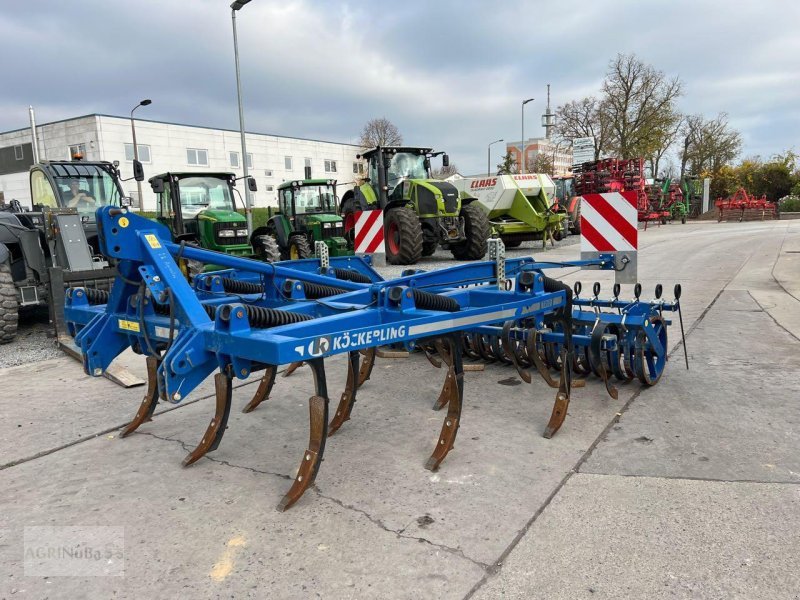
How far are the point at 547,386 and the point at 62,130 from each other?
34692mm

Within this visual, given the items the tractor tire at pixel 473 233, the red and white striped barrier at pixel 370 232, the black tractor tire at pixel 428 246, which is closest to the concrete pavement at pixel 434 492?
the red and white striped barrier at pixel 370 232

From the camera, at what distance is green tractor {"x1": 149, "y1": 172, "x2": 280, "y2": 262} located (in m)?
10.2

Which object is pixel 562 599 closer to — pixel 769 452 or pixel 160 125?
pixel 769 452

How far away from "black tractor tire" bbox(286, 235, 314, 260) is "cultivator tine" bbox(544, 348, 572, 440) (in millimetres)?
8848

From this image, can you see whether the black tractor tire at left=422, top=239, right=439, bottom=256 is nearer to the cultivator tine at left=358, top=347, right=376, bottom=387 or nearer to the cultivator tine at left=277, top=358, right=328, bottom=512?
the cultivator tine at left=358, top=347, right=376, bottom=387

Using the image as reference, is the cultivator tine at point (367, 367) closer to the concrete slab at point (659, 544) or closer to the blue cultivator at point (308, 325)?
the blue cultivator at point (308, 325)

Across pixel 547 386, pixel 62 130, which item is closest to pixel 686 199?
pixel 547 386

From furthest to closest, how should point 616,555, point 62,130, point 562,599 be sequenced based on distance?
point 62,130, point 616,555, point 562,599

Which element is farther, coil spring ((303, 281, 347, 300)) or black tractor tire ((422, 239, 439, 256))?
black tractor tire ((422, 239, 439, 256))

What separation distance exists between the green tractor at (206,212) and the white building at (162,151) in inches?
676

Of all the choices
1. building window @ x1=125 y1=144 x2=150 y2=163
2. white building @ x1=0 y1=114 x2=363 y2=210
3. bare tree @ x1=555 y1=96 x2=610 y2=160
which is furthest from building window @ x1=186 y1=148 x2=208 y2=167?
bare tree @ x1=555 y1=96 x2=610 y2=160

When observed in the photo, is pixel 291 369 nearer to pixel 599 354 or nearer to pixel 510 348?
pixel 510 348

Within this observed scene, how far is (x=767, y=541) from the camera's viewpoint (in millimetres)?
2277

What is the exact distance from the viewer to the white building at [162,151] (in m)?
30.4
